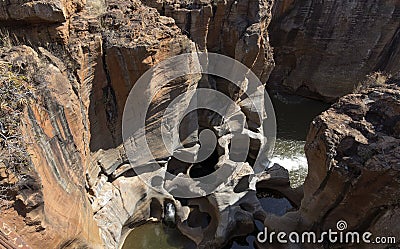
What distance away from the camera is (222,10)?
1343cm

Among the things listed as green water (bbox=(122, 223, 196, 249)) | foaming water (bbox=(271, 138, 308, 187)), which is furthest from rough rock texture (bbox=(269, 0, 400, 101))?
green water (bbox=(122, 223, 196, 249))

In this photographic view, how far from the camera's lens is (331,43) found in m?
17.8

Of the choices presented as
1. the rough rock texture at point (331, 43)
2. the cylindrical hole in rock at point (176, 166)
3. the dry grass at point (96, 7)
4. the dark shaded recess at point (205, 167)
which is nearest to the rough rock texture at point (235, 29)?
the rough rock texture at point (331, 43)

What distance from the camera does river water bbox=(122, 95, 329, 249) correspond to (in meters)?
10.2

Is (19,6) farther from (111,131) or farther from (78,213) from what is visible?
(78,213)

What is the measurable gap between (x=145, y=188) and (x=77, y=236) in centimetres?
409

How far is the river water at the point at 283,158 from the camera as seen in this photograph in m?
10.2

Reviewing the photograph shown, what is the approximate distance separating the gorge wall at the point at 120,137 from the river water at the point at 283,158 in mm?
379

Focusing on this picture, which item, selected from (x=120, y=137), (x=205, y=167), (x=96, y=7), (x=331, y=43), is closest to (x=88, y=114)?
(x=120, y=137)

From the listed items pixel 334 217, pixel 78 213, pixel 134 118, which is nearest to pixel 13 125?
pixel 78 213

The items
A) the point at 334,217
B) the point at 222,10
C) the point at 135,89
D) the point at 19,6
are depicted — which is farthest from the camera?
the point at 222,10

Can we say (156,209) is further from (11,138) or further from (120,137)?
(11,138)

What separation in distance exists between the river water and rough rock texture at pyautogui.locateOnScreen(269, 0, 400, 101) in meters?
1.28

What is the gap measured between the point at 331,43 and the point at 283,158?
7971mm
